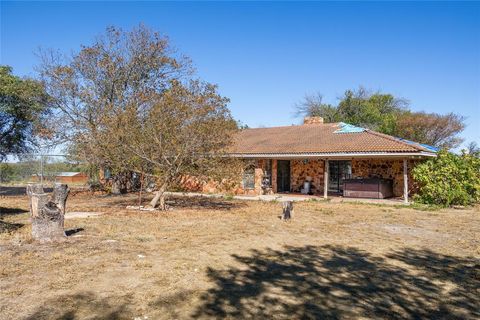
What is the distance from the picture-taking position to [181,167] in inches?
506

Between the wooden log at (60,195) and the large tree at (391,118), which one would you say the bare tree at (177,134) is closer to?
the wooden log at (60,195)

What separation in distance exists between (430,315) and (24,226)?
29.0ft

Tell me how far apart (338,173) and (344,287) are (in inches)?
Result: 669

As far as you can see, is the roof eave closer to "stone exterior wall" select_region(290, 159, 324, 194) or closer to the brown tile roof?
the brown tile roof

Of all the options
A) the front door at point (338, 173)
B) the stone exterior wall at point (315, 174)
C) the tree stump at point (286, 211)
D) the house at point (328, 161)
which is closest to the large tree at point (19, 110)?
the stone exterior wall at point (315, 174)

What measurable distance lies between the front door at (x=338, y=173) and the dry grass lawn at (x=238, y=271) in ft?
34.9

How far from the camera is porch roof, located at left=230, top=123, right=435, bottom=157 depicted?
1698cm

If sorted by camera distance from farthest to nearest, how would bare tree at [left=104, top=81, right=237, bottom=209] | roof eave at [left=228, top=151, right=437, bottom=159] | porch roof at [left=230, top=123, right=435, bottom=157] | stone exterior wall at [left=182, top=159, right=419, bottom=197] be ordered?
stone exterior wall at [left=182, top=159, right=419, bottom=197], porch roof at [left=230, top=123, right=435, bottom=157], roof eave at [left=228, top=151, right=437, bottom=159], bare tree at [left=104, top=81, right=237, bottom=209]

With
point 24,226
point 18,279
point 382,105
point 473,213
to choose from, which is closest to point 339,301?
point 18,279

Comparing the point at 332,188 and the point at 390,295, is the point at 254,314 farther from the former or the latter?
the point at 332,188

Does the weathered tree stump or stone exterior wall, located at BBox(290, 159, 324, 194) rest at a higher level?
stone exterior wall, located at BBox(290, 159, 324, 194)

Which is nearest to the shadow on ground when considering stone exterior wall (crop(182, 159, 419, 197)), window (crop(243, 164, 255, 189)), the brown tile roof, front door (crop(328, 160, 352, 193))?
the brown tile roof

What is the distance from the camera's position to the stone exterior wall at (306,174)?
2139 centimetres

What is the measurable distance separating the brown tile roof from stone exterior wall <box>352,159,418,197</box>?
1.40m
